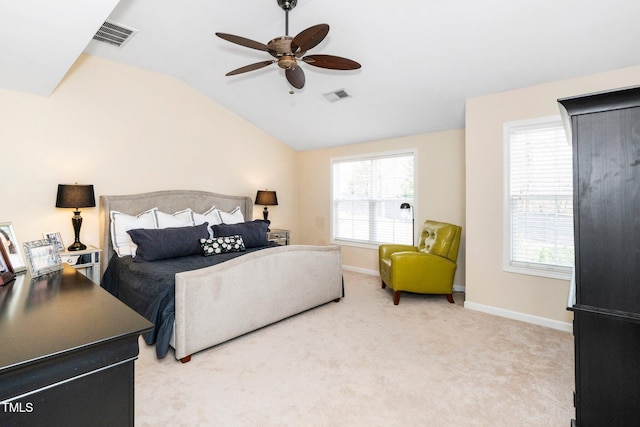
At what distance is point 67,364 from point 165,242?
115 inches

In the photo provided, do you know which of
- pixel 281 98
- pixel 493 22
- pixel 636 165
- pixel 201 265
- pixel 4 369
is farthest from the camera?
pixel 281 98

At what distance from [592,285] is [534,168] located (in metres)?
2.39

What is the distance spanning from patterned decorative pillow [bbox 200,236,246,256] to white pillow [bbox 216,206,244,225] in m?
0.75

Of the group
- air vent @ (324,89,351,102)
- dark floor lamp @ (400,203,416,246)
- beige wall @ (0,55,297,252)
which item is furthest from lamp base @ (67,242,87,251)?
dark floor lamp @ (400,203,416,246)

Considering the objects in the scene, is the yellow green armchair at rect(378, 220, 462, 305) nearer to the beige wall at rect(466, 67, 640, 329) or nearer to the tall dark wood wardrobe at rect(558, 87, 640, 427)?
the beige wall at rect(466, 67, 640, 329)

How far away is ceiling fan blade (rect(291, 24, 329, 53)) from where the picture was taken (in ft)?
6.91

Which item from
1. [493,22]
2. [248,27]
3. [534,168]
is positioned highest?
[248,27]

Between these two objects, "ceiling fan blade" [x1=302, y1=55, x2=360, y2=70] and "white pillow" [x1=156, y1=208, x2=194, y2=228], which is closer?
"ceiling fan blade" [x1=302, y1=55, x2=360, y2=70]

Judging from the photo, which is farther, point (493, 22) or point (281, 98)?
point (281, 98)

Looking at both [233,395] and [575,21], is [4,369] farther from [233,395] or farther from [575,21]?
[575,21]

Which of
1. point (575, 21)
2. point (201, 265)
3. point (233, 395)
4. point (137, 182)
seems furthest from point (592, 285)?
point (137, 182)

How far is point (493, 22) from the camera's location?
2.59 m

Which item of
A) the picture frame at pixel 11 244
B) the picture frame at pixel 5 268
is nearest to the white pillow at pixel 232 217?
the picture frame at pixel 11 244

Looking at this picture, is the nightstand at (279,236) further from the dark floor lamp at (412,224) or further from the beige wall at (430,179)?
the dark floor lamp at (412,224)
